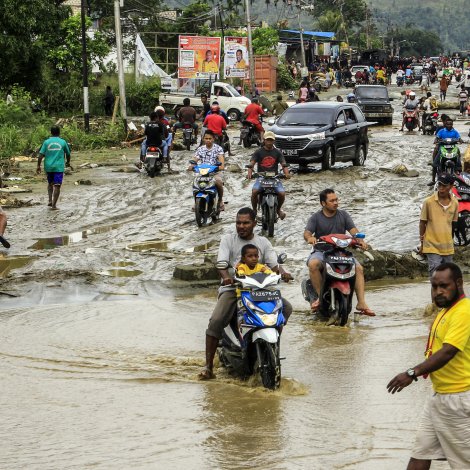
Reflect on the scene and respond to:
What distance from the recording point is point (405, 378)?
548cm

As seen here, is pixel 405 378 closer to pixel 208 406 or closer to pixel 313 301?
pixel 208 406

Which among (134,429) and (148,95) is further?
(148,95)

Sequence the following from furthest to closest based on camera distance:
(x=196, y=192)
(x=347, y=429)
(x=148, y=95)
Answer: (x=148, y=95)
(x=196, y=192)
(x=347, y=429)

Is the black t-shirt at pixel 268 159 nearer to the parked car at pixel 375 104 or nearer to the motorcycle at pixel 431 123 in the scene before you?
the motorcycle at pixel 431 123

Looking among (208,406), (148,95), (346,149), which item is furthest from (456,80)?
(208,406)

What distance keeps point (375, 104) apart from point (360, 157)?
15.8 meters

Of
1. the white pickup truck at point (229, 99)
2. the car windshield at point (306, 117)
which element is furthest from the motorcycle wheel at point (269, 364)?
A: the white pickup truck at point (229, 99)

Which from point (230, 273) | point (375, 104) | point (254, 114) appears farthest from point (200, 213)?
point (375, 104)

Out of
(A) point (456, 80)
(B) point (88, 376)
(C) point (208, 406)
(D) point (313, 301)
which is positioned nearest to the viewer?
(C) point (208, 406)

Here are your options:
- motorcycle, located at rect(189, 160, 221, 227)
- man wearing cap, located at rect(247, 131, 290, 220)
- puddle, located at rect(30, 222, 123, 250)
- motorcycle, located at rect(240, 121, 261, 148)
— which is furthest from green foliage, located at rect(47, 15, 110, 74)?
man wearing cap, located at rect(247, 131, 290, 220)

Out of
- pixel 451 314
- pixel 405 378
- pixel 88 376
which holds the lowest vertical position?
pixel 88 376

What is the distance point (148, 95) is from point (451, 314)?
41019 mm

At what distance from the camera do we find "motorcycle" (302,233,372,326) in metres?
10.5

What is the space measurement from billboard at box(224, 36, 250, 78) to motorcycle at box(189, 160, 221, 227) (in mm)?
34464
